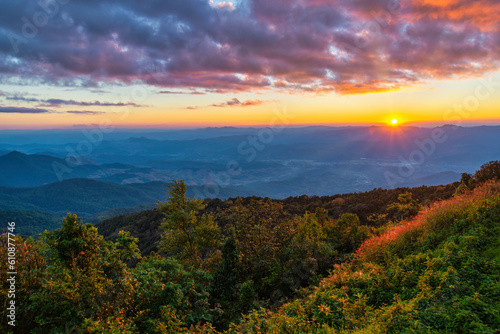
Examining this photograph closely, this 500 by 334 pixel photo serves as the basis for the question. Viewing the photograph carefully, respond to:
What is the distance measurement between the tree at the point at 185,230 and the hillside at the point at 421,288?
46.1 ft

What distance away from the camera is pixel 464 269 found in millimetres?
7281

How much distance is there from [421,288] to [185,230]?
18.7 metres

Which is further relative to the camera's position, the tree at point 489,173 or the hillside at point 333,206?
the hillside at point 333,206

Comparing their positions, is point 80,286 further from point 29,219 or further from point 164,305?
point 29,219

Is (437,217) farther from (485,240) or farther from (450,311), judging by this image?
(450,311)

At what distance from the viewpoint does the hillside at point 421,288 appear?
5.66 m

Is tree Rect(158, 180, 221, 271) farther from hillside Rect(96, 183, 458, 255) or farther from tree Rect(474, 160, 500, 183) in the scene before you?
tree Rect(474, 160, 500, 183)

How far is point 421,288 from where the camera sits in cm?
689

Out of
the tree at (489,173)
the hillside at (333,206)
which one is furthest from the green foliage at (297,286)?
the hillside at (333,206)

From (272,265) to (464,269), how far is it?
9.46m

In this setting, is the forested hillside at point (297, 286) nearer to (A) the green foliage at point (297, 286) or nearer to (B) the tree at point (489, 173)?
(A) the green foliage at point (297, 286)

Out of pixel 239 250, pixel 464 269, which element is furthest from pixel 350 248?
pixel 464 269

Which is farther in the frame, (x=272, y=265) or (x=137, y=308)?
(x=272, y=265)

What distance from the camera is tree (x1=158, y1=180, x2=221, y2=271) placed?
2130cm
